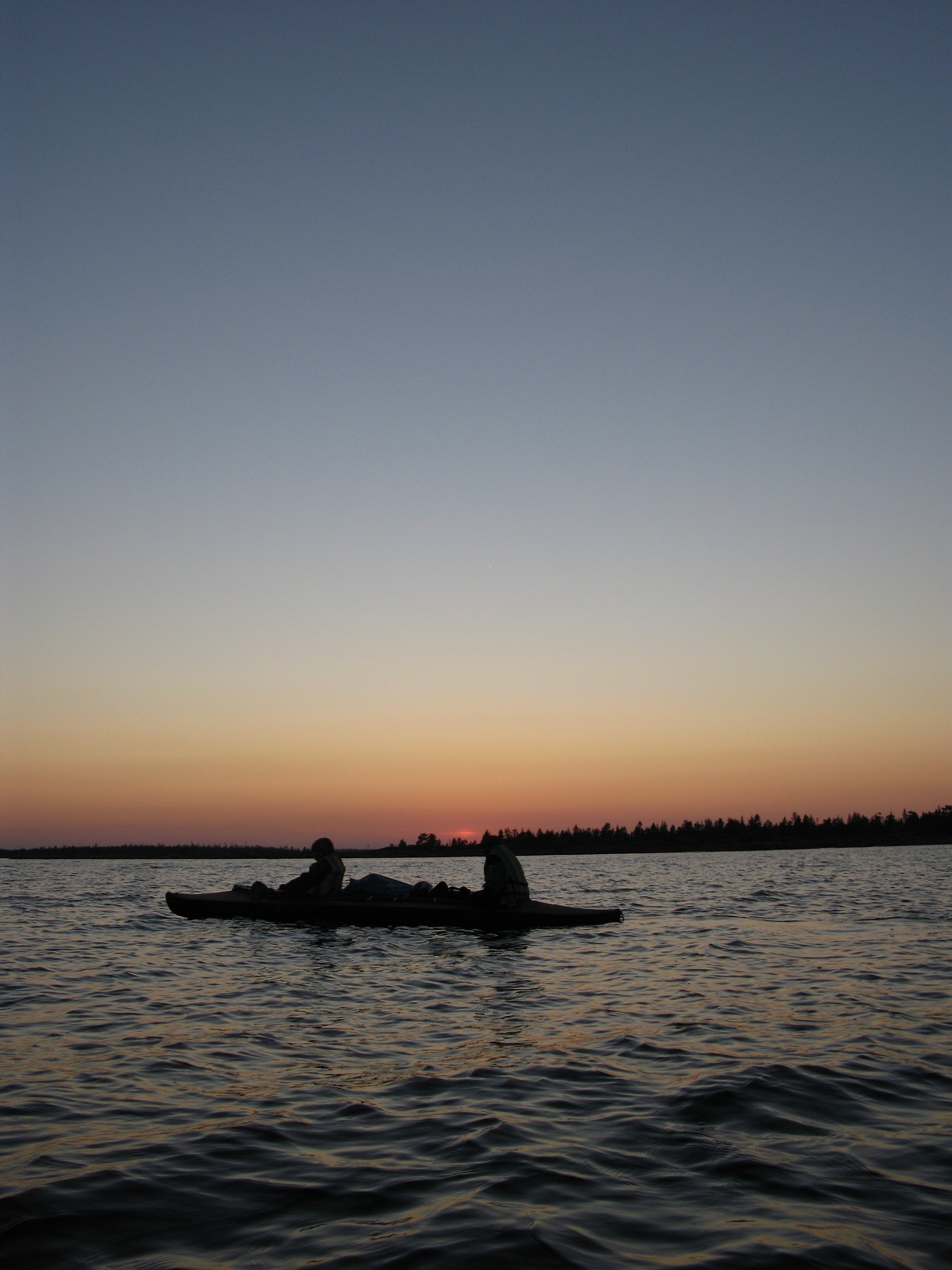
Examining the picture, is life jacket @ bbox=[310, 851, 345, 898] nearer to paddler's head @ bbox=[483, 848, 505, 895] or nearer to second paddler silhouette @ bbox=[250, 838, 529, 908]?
second paddler silhouette @ bbox=[250, 838, 529, 908]

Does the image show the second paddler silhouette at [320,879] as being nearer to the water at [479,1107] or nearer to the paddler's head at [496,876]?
the paddler's head at [496,876]

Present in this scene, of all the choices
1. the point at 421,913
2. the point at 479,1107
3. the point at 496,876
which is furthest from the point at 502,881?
the point at 479,1107

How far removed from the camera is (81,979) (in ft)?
46.7

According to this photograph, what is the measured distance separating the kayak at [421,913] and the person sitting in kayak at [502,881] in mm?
169

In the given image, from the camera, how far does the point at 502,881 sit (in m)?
20.0

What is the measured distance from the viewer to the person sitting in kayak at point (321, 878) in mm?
21688

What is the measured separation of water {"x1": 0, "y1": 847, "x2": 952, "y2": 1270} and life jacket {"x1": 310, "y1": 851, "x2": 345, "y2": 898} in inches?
169

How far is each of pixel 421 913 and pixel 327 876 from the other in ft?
8.96

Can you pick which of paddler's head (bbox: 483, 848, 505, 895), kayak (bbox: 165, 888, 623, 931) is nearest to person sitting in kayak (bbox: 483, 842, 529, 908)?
paddler's head (bbox: 483, 848, 505, 895)

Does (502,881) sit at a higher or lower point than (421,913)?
higher

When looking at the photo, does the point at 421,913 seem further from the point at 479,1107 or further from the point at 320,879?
the point at 479,1107

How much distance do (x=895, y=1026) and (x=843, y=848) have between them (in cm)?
8594

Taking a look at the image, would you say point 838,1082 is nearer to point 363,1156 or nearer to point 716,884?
point 363,1156

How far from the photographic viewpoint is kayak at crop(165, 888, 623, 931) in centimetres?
1998
